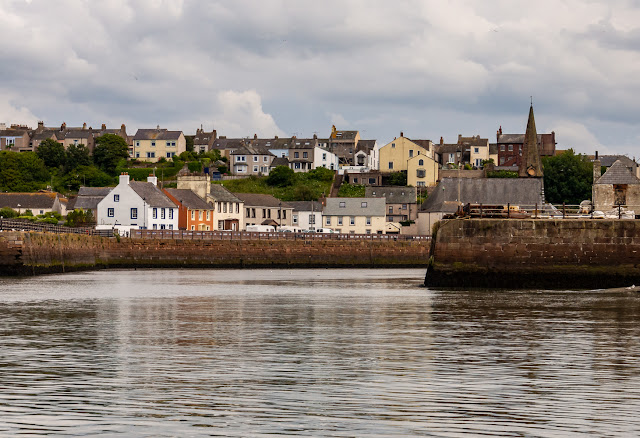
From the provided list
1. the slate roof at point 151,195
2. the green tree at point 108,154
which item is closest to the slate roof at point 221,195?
the slate roof at point 151,195

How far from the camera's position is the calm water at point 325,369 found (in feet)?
49.2

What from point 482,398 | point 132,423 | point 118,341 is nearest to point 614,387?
point 482,398

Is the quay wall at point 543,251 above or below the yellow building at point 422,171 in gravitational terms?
below

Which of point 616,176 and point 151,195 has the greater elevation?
point 616,176

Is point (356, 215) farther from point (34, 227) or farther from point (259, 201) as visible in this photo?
point (34, 227)

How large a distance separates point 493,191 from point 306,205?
2931 cm

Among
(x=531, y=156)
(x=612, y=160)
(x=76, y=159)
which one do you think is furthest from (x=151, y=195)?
(x=612, y=160)

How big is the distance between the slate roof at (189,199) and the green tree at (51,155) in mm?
63958

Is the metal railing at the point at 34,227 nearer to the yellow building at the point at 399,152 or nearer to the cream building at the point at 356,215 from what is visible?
the cream building at the point at 356,215

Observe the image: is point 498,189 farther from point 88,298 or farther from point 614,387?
point 614,387

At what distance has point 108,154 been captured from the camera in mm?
172625

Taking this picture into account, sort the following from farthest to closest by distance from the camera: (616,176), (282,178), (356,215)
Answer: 1. (282,178)
2. (356,215)
3. (616,176)

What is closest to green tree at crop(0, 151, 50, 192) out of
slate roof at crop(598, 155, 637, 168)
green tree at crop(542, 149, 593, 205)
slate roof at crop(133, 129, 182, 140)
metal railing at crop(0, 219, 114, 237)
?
slate roof at crop(133, 129, 182, 140)

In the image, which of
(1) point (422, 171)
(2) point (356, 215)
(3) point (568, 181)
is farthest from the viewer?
(1) point (422, 171)
